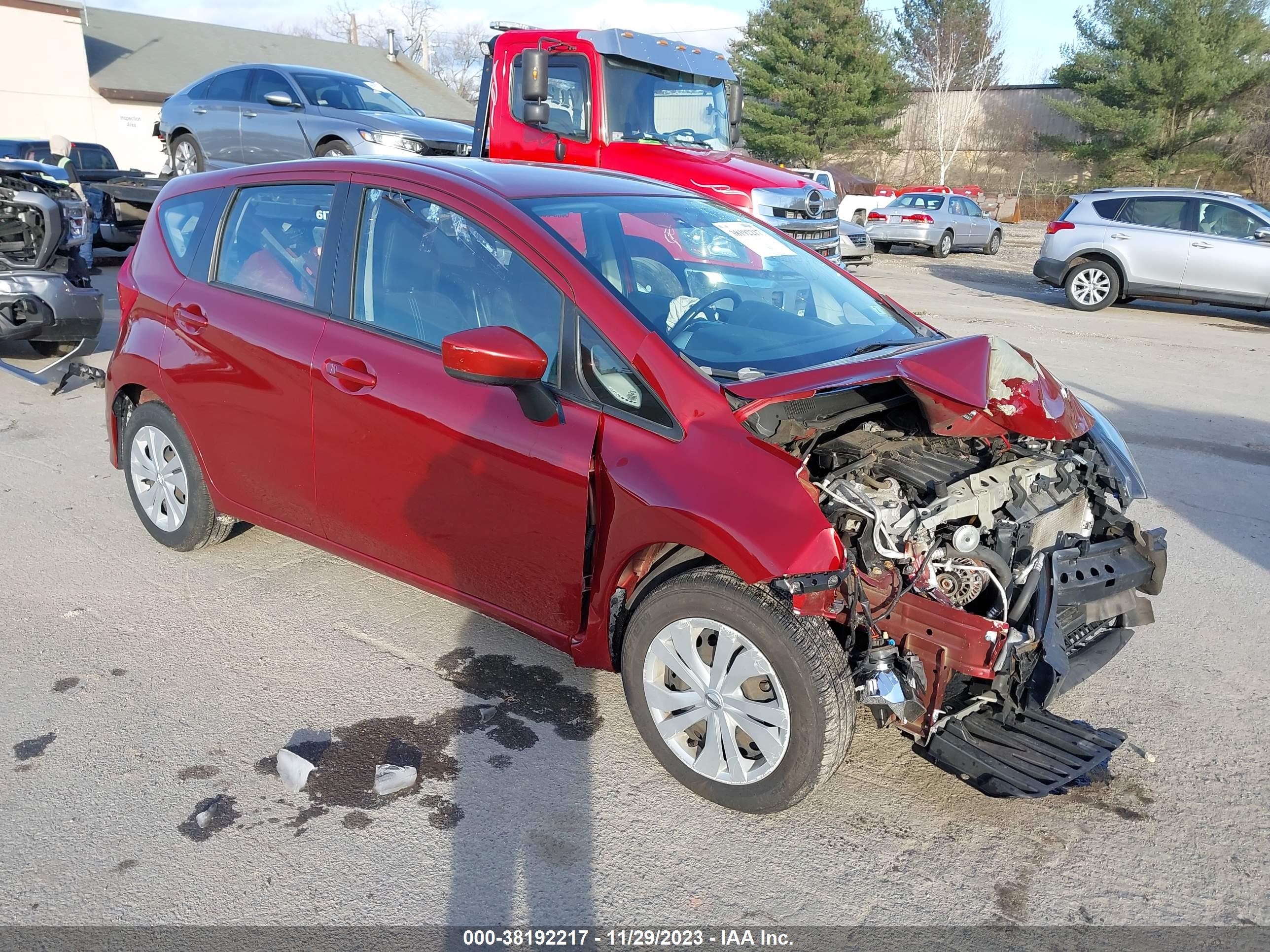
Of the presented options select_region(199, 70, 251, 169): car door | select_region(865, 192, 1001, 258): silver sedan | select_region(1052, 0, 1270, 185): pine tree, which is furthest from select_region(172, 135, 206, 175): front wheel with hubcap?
select_region(1052, 0, 1270, 185): pine tree

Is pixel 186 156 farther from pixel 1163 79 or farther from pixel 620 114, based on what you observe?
pixel 1163 79

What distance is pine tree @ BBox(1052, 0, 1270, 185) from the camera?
116 feet

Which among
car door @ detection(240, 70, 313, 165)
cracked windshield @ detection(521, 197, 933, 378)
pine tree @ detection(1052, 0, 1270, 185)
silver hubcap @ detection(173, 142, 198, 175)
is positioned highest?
pine tree @ detection(1052, 0, 1270, 185)

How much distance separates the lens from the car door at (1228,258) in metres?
13.6

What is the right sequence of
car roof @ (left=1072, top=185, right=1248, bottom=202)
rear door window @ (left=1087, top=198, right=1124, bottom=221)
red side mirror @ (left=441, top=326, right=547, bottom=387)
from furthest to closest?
rear door window @ (left=1087, top=198, right=1124, bottom=221) → car roof @ (left=1072, top=185, right=1248, bottom=202) → red side mirror @ (left=441, top=326, right=547, bottom=387)

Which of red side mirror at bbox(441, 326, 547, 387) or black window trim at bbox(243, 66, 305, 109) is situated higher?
black window trim at bbox(243, 66, 305, 109)

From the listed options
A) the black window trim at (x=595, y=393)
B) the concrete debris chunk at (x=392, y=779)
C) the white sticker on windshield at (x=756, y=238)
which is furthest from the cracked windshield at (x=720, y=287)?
the concrete debris chunk at (x=392, y=779)

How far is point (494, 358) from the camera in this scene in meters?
3.08

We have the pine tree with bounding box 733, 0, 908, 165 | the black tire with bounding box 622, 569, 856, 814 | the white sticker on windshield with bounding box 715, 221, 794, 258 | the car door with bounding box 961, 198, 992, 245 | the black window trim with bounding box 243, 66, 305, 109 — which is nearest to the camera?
the black tire with bounding box 622, 569, 856, 814

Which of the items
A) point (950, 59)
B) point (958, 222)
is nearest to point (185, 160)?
point (958, 222)

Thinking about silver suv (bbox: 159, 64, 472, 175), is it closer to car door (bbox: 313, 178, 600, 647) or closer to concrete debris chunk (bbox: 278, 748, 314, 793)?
car door (bbox: 313, 178, 600, 647)

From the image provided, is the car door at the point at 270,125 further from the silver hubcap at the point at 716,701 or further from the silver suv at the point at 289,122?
the silver hubcap at the point at 716,701

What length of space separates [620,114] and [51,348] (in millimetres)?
5935

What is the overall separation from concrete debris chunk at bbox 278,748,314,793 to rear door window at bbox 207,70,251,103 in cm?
1223
